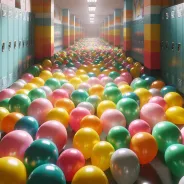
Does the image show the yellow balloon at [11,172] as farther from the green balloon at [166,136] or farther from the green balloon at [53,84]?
the green balloon at [53,84]

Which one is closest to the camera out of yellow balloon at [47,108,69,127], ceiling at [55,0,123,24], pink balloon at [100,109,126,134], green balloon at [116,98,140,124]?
pink balloon at [100,109,126,134]

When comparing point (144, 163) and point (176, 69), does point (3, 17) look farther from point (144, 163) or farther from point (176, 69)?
point (144, 163)

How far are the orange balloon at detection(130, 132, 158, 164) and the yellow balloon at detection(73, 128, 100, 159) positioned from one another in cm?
33

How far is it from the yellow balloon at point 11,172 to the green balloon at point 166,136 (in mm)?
1186

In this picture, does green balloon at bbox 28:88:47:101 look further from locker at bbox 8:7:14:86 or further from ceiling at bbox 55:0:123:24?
ceiling at bbox 55:0:123:24

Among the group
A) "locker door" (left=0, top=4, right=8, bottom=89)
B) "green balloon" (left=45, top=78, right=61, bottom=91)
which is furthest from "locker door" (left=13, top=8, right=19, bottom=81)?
"green balloon" (left=45, top=78, right=61, bottom=91)

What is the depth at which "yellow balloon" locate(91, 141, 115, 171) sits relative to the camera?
221cm

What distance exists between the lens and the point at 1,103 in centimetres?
359

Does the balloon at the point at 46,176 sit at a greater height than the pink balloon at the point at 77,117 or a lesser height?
lesser

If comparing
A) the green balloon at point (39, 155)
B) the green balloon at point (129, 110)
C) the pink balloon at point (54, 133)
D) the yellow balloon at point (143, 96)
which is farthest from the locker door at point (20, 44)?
the green balloon at point (39, 155)

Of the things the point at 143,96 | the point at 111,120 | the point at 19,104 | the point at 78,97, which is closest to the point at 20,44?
the point at 78,97

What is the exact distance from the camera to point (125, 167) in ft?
6.60

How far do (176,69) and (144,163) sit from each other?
119 inches

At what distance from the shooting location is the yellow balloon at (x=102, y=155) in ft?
7.25
